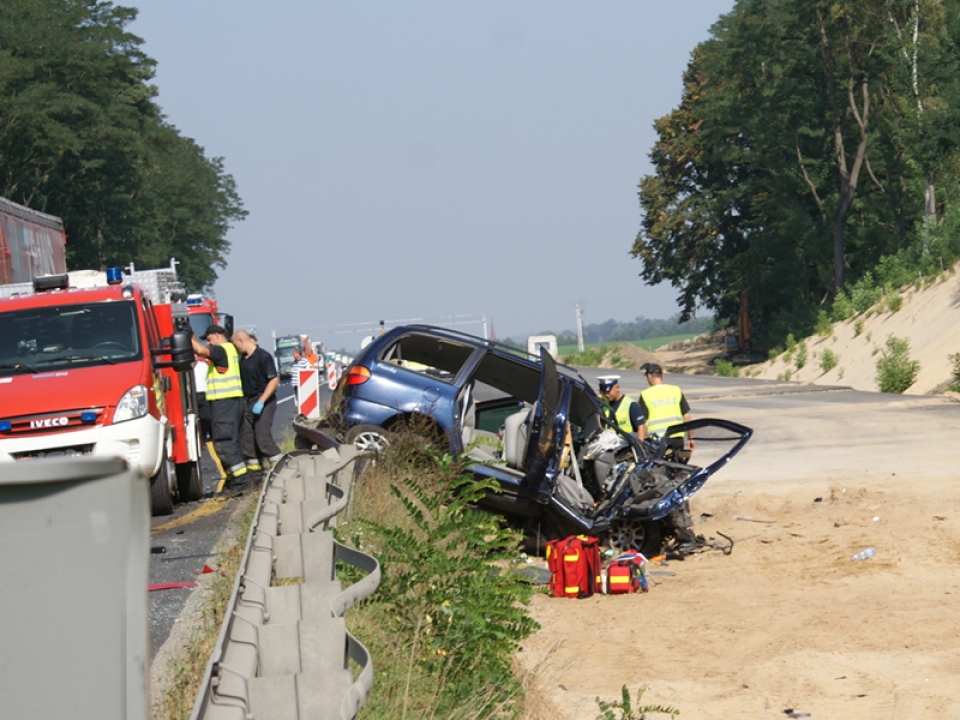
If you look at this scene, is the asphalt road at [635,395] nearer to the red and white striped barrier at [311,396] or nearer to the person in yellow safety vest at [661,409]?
the red and white striped barrier at [311,396]

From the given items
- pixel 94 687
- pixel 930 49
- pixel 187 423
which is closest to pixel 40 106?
pixel 930 49

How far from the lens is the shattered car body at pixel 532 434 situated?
36.8 ft

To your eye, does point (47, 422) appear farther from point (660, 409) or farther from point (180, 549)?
point (660, 409)

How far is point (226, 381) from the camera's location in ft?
44.3

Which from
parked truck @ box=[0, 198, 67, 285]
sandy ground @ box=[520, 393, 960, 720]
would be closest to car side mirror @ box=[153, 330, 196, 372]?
sandy ground @ box=[520, 393, 960, 720]

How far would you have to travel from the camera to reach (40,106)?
47094mm

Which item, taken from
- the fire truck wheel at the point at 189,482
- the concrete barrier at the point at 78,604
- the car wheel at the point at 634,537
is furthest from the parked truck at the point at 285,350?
the concrete barrier at the point at 78,604

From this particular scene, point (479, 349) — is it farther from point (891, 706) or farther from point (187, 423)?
point (891, 706)

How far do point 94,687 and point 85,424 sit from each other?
9.84 m

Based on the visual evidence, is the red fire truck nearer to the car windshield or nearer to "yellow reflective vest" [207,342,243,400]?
the car windshield

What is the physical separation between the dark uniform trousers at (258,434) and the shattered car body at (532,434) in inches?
26.5

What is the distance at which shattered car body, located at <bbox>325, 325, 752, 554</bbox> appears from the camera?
11.2m

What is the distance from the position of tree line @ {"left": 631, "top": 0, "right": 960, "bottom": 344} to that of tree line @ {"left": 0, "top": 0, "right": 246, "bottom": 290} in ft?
81.8

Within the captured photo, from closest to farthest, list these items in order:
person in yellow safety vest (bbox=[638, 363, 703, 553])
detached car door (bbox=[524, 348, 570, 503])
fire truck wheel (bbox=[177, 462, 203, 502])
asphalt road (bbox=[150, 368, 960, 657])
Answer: asphalt road (bbox=[150, 368, 960, 657]) → detached car door (bbox=[524, 348, 570, 503]) → person in yellow safety vest (bbox=[638, 363, 703, 553]) → fire truck wheel (bbox=[177, 462, 203, 502])
